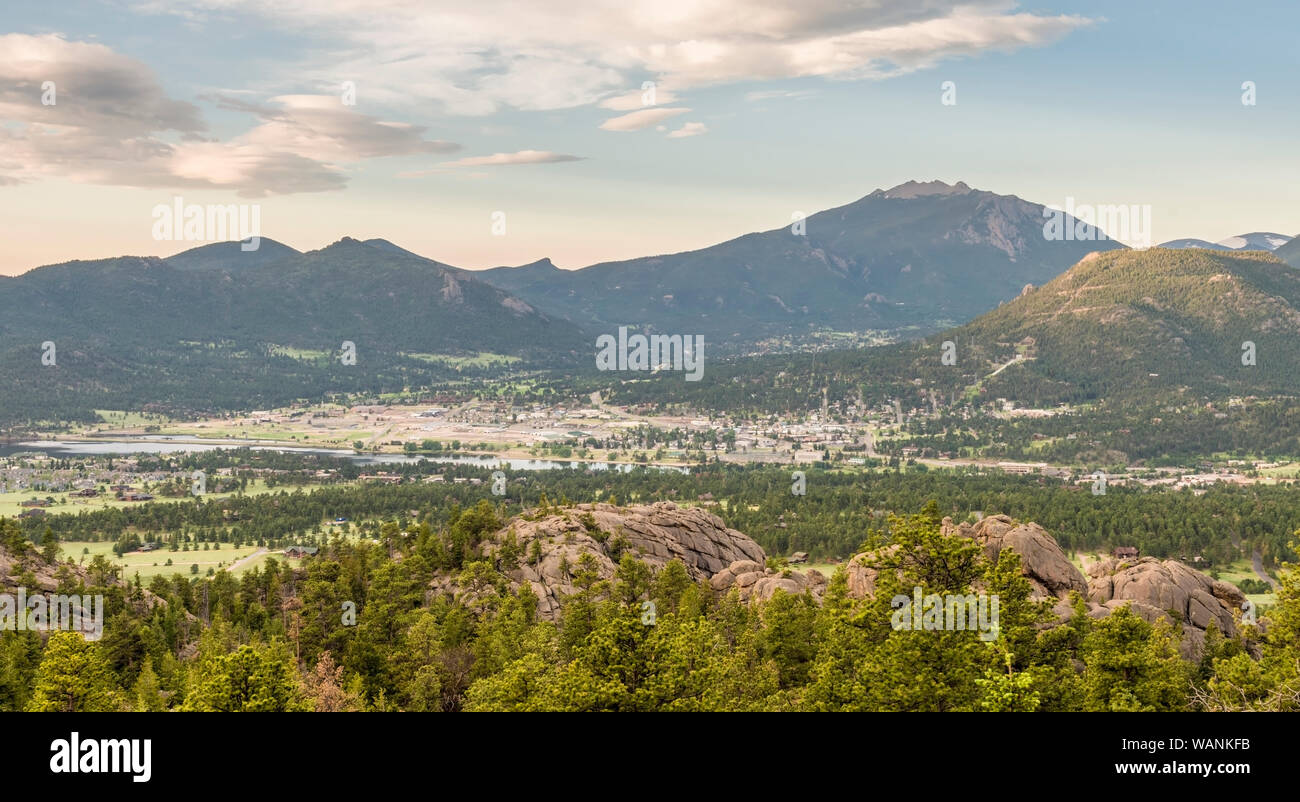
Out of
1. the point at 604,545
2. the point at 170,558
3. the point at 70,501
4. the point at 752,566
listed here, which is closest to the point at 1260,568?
the point at 752,566

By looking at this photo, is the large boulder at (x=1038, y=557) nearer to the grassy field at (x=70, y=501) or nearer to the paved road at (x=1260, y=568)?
the paved road at (x=1260, y=568)

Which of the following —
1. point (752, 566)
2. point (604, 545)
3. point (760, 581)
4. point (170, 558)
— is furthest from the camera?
point (170, 558)

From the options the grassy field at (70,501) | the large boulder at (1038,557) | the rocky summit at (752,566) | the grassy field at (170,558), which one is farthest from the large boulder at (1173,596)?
the grassy field at (70,501)

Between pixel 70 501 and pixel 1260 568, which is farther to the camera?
pixel 70 501

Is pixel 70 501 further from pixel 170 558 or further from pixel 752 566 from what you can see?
pixel 752 566

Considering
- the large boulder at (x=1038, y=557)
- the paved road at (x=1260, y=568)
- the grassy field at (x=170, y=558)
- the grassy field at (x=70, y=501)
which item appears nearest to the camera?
the large boulder at (x=1038, y=557)

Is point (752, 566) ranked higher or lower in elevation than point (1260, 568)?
higher

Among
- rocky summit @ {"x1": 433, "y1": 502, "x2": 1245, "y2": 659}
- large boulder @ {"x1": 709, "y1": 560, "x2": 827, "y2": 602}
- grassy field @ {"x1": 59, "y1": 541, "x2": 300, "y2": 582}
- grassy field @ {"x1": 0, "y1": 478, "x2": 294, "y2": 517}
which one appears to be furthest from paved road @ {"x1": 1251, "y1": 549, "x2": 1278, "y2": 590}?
grassy field @ {"x1": 0, "y1": 478, "x2": 294, "y2": 517}

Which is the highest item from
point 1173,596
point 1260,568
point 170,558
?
point 1173,596

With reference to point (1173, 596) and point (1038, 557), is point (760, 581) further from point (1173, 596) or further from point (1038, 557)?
point (1173, 596)

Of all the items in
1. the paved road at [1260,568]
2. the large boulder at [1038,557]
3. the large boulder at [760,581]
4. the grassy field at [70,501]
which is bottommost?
the paved road at [1260,568]

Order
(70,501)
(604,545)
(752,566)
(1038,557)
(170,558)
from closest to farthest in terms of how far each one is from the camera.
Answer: (1038,557) < (752,566) < (604,545) < (170,558) < (70,501)
